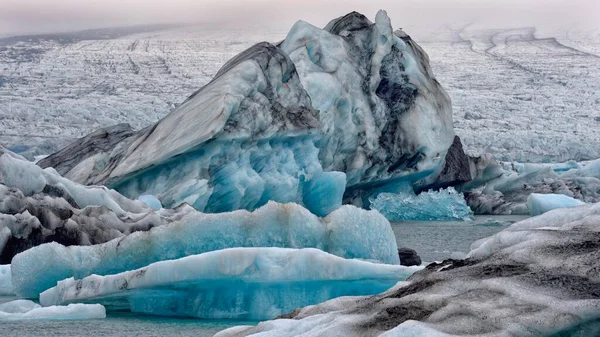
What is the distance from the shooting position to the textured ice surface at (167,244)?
5980 mm

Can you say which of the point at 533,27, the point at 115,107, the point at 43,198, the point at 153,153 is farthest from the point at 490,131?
the point at 533,27

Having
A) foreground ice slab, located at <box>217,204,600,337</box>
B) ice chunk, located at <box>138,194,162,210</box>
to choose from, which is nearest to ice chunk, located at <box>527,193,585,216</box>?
ice chunk, located at <box>138,194,162,210</box>

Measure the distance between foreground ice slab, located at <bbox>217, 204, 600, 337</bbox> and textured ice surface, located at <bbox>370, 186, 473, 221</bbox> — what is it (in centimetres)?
1001

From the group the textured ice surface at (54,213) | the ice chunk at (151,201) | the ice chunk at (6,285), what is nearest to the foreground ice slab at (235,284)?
the ice chunk at (6,285)

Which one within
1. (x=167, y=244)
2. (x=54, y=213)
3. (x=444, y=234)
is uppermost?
(x=167, y=244)

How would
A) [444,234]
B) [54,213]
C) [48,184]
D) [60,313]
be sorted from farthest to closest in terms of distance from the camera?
[444,234], [48,184], [54,213], [60,313]

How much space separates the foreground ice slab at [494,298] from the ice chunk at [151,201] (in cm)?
608

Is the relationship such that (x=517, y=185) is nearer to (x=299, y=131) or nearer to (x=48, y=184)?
(x=299, y=131)

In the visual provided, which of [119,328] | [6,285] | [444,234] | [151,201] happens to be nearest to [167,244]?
A: [119,328]

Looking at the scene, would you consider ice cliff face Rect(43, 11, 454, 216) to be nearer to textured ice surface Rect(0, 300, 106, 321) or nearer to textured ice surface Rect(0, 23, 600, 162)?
textured ice surface Rect(0, 300, 106, 321)

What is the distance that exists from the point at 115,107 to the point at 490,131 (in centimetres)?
750

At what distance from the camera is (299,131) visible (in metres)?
10.8

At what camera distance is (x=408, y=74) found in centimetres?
1330

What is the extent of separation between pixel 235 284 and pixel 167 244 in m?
0.80
